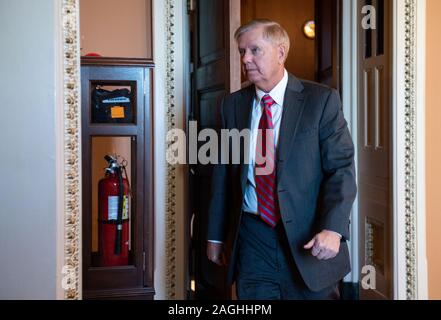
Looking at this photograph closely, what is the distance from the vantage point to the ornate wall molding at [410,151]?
2.79 metres

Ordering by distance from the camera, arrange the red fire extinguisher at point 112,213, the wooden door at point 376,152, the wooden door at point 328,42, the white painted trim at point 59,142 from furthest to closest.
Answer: the wooden door at point 328,42
the red fire extinguisher at point 112,213
the wooden door at point 376,152
the white painted trim at point 59,142

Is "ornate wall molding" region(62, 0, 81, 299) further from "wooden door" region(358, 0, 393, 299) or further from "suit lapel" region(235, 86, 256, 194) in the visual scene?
"wooden door" region(358, 0, 393, 299)

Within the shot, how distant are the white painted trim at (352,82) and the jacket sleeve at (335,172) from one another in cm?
134

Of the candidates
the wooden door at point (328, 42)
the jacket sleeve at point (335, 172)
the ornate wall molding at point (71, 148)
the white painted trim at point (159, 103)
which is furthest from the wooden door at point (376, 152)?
the ornate wall molding at point (71, 148)

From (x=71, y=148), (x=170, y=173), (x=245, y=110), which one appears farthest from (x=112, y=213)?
(x=245, y=110)

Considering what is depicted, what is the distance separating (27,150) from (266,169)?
2.80 ft

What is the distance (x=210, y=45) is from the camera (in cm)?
339

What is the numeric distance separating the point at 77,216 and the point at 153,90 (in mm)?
1435

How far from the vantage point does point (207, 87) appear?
345 cm

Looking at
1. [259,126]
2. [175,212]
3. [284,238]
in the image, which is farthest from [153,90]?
[284,238]

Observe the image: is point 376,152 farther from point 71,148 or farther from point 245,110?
point 71,148

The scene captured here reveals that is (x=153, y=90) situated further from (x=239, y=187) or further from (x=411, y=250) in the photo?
(x=411, y=250)

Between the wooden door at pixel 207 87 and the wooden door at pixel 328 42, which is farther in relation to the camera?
the wooden door at pixel 328 42

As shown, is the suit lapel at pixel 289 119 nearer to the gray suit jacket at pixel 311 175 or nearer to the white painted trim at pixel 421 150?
→ the gray suit jacket at pixel 311 175
